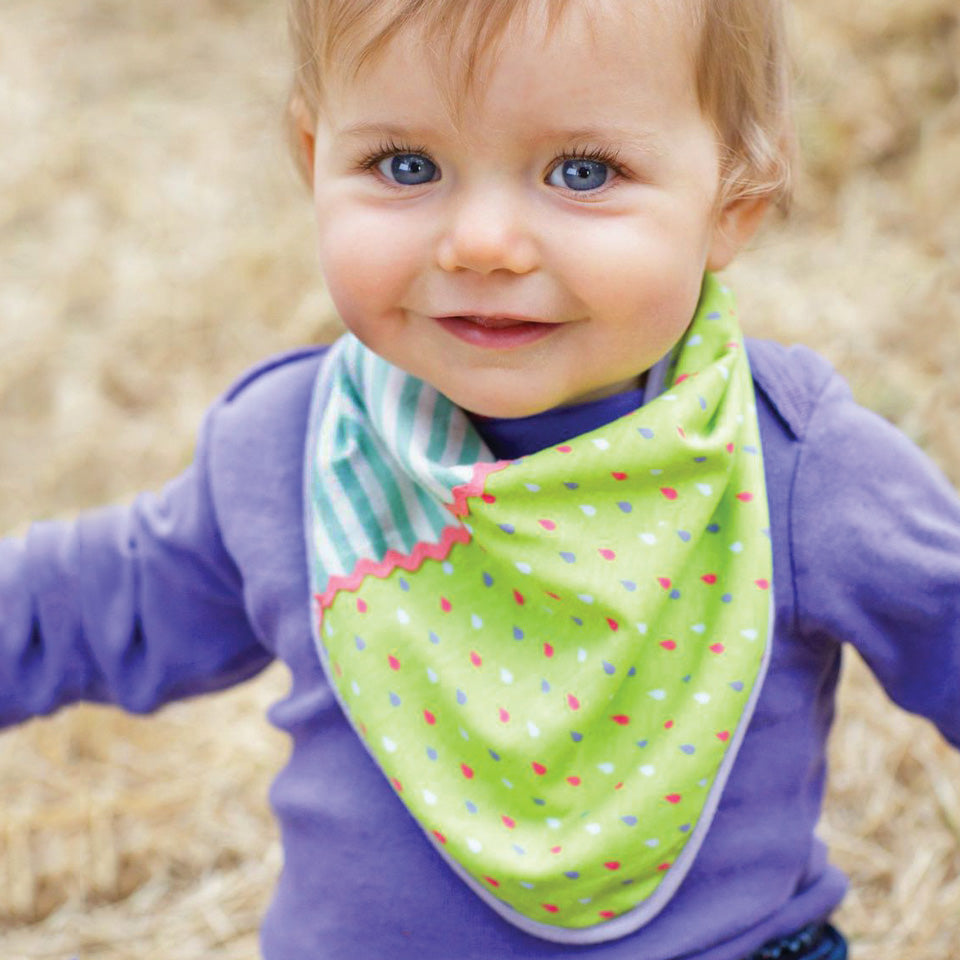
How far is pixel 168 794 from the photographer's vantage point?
6.76 ft

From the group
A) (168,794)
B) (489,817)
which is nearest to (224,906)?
(168,794)

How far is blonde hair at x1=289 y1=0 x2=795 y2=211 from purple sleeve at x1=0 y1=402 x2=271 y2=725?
0.44 metres

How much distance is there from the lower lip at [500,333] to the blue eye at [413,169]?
4.4 inches

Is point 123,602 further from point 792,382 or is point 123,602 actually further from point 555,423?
point 792,382

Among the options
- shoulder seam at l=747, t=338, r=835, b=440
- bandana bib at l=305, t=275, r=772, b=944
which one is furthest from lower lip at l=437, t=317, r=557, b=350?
shoulder seam at l=747, t=338, r=835, b=440

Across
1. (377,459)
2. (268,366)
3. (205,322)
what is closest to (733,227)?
(377,459)

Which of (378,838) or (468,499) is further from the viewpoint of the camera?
(378,838)

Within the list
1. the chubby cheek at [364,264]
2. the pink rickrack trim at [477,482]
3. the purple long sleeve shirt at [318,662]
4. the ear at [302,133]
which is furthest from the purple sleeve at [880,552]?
the ear at [302,133]

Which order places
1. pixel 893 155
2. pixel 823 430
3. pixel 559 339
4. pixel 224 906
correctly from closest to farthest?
pixel 559 339 < pixel 823 430 < pixel 224 906 < pixel 893 155

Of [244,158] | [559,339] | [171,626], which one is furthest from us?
[244,158]

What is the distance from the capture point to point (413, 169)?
1.08 metres

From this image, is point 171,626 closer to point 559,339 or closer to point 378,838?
point 378,838

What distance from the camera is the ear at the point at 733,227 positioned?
3.86ft

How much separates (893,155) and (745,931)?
217 cm
